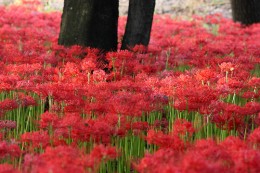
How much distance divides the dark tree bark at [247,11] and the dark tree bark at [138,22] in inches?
217

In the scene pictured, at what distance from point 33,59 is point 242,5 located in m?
8.28

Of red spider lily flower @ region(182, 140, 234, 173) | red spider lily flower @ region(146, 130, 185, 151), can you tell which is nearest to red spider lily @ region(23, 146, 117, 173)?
red spider lily flower @ region(146, 130, 185, 151)

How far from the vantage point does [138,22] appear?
25.9 ft

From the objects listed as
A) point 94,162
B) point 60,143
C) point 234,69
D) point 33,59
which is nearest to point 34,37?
point 33,59

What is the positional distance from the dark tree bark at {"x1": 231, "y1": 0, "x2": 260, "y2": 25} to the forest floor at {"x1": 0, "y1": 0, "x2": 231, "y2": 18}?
3642mm

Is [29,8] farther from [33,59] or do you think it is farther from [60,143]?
[60,143]

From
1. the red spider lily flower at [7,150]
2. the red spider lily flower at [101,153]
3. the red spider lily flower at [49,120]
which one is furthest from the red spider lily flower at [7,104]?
the red spider lily flower at [101,153]

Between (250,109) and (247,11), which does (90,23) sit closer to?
(250,109)

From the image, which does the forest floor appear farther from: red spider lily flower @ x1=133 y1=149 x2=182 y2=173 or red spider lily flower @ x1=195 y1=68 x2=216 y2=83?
red spider lily flower @ x1=133 y1=149 x2=182 y2=173

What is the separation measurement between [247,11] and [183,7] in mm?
4698

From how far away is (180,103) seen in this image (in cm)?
407

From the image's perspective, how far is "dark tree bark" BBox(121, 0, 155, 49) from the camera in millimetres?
7863

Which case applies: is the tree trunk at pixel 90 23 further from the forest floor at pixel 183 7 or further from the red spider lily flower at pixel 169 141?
the forest floor at pixel 183 7

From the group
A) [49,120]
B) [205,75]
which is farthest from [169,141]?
[205,75]
